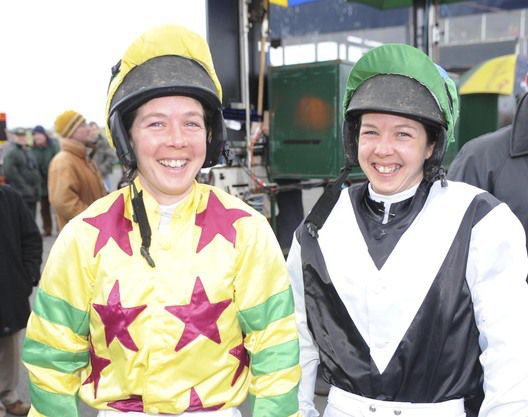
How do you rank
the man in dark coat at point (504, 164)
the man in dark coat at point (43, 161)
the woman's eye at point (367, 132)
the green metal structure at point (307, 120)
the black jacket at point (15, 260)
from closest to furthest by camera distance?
the woman's eye at point (367, 132) → the man in dark coat at point (504, 164) → the black jacket at point (15, 260) → the green metal structure at point (307, 120) → the man in dark coat at point (43, 161)

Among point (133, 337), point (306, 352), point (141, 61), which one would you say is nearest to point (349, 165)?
point (306, 352)

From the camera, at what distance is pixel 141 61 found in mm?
1586

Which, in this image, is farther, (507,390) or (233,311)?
(233,311)

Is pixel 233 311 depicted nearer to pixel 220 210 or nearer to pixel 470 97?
pixel 220 210

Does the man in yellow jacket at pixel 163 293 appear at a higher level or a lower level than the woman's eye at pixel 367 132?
lower

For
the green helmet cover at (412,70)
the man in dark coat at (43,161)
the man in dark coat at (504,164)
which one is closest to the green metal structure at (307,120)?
the man in dark coat at (504,164)

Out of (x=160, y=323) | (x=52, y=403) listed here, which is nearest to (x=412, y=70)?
(x=160, y=323)

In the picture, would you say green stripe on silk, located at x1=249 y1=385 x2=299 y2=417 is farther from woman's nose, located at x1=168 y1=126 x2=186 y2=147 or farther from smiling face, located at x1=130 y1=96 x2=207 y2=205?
woman's nose, located at x1=168 y1=126 x2=186 y2=147

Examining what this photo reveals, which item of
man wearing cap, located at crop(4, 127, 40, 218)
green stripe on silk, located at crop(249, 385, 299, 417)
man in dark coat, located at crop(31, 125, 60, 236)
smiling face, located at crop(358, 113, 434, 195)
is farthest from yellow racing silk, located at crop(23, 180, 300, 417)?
man in dark coat, located at crop(31, 125, 60, 236)

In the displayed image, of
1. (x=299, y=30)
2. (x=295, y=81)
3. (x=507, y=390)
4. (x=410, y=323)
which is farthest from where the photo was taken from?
(x=299, y=30)

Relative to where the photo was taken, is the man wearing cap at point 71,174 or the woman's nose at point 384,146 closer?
the woman's nose at point 384,146

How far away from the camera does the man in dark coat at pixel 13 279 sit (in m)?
3.33

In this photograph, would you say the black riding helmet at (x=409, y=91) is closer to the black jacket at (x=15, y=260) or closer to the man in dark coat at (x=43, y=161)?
the black jacket at (x=15, y=260)

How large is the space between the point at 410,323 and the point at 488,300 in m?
0.22
